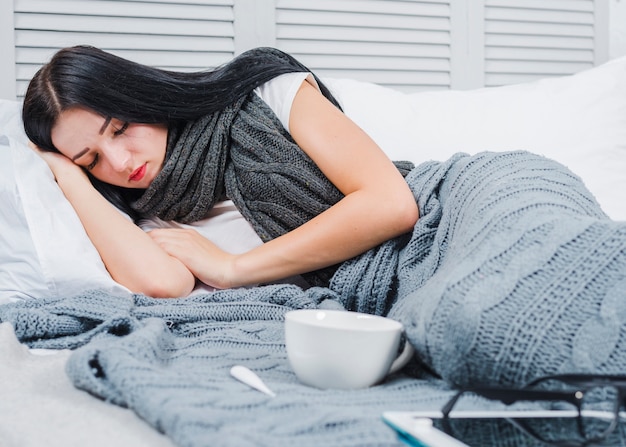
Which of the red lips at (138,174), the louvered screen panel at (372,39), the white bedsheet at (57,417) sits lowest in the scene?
the white bedsheet at (57,417)

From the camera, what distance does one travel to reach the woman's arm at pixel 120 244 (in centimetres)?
121

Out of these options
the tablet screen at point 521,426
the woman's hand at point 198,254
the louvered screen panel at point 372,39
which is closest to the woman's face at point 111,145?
the woman's hand at point 198,254

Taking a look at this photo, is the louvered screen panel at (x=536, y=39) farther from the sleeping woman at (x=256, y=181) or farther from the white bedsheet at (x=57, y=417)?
the white bedsheet at (x=57, y=417)

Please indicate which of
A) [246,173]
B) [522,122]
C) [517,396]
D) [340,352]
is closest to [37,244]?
[246,173]

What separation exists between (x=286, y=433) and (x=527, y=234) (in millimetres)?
323

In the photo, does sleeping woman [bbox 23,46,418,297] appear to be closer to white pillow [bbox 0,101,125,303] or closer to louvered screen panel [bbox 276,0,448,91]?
white pillow [bbox 0,101,125,303]

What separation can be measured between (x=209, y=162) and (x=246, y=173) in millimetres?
75

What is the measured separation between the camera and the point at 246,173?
1.29 meters

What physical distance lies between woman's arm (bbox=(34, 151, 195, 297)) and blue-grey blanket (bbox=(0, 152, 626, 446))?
27 cm

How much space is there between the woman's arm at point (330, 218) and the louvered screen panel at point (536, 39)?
0.96 metres

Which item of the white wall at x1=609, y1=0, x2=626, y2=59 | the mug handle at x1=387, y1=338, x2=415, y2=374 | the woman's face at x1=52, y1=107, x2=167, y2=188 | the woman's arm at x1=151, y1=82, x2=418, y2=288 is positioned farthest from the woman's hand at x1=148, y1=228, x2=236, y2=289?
the white wall at x1=609, y1=0, x2=626, y2=59

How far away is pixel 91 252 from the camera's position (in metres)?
1.22

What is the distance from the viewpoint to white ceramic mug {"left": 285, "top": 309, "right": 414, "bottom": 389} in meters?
0.65

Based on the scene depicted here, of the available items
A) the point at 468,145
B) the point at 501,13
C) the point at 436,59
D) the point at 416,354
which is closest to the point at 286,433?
the point at 416,354
